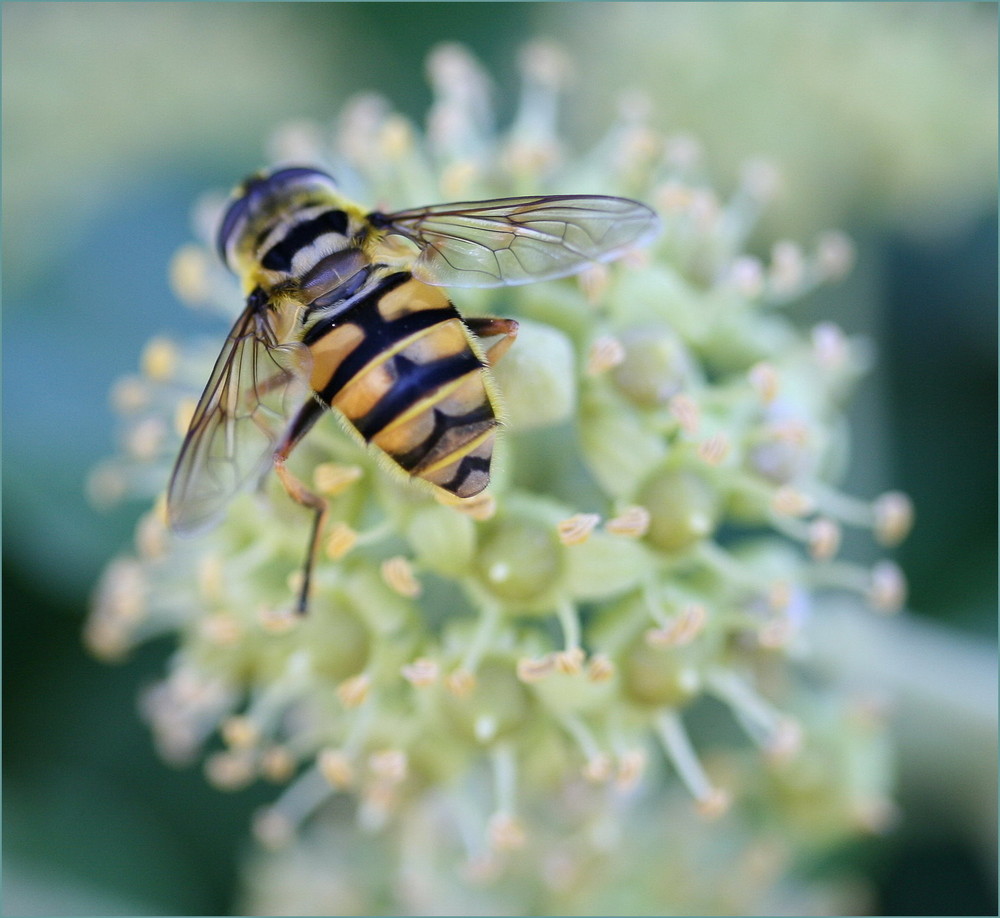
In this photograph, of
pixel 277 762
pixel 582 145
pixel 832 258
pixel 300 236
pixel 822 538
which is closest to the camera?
pixel 300 236

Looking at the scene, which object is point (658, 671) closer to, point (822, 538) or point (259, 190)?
point (822, 538)

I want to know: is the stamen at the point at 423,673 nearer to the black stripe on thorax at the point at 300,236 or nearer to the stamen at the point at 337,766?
the stamen at the point at 337,766

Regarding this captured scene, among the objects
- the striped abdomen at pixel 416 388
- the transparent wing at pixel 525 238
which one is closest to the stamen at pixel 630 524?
the striped abdomen at pixel 416 388

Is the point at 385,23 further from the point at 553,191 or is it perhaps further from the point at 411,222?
the point at 411,222

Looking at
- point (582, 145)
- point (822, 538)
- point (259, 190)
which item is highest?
point (259, 190)

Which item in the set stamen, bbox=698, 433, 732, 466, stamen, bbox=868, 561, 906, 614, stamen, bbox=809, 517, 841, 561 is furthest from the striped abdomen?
stamen, bbox=868, 561, 906, 614

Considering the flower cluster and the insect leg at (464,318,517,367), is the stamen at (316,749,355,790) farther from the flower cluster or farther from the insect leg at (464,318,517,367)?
the insect leg at (464,318,517,367)

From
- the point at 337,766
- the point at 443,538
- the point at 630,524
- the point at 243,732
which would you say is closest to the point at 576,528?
the point at 630,524
